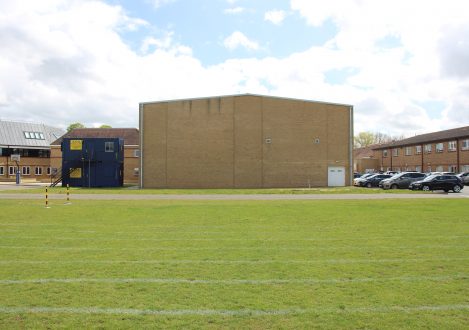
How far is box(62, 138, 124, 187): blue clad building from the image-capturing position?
46.9 meters

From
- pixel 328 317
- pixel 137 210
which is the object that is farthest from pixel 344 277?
pixel 137 210

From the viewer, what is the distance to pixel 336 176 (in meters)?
47.6

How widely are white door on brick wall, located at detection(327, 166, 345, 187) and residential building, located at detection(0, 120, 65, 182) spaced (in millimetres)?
44325

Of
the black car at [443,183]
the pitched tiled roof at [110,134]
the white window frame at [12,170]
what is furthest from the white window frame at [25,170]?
the black car at [443,183]

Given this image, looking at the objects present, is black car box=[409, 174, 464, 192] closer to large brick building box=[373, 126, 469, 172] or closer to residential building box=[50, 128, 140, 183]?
large brick building box=[373, 126, 469, 172]

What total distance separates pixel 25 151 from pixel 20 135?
3.08 m

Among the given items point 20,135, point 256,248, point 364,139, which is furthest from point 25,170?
point 364,139

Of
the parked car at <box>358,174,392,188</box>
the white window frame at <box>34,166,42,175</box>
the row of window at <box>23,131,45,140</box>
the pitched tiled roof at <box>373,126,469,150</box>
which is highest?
the row of window at <box>23,131,45,140</box>

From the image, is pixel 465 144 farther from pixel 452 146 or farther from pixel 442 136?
pixel 442 136

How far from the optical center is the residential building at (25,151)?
66.2 meters

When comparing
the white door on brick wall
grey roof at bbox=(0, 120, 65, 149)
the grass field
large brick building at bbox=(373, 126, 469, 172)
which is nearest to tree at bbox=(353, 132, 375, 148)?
large brick building at bbox=(373, 126, 469, 172)

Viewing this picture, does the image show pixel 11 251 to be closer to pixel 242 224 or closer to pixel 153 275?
pixel 153 275

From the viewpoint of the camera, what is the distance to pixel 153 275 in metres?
7.49

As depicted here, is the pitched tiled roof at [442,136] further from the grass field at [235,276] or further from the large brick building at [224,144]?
the grass field at [235,276]
